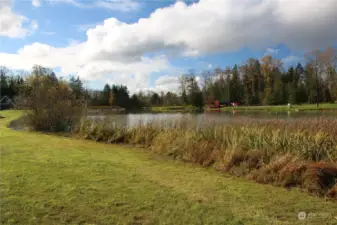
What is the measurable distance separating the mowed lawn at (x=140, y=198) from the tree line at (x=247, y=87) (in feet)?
128

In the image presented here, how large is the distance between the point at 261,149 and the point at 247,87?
5268 cm

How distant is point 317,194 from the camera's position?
4012mm

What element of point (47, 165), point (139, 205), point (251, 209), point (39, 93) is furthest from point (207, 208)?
point (39, 93)

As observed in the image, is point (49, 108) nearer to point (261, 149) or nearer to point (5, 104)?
point (261, 149)

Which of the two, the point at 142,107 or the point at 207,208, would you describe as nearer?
the point at 207,208

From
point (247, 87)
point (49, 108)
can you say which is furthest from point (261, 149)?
point (247, 87)

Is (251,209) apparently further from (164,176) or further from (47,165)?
(47,165)

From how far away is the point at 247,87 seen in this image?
56.0 m

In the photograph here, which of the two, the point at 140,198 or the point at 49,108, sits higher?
the point at 49,108

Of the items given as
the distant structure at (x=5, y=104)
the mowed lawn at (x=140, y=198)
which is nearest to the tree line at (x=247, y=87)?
the distant structure at (x=5, y=104)

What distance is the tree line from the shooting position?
1719 inches

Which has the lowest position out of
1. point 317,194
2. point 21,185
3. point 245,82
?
point 317,194

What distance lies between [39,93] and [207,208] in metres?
13.6

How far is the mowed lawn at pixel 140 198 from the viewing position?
9.84 ft
